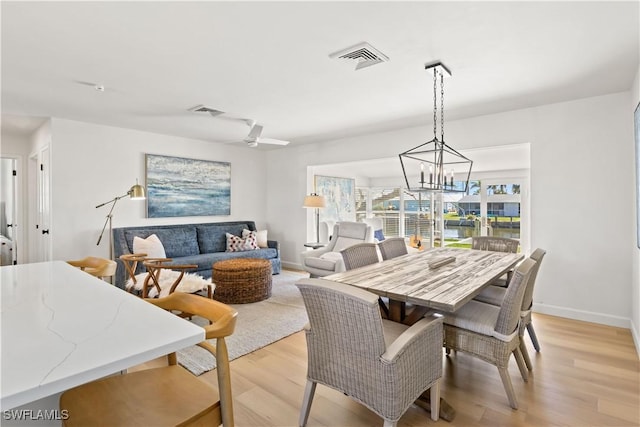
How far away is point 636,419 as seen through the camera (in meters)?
1.88

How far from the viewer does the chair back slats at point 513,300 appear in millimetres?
1855

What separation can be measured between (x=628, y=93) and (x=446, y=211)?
4265 mm

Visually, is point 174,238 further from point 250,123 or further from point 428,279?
point 428,279

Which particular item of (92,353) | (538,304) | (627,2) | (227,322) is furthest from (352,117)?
(92,353)

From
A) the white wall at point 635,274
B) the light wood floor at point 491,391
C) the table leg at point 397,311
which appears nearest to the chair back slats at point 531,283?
the light wood floor at point 491,391

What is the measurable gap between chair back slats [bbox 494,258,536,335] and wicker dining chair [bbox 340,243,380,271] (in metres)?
1.17

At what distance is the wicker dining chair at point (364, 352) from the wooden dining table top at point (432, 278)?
14cm

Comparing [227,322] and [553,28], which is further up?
[553,28]

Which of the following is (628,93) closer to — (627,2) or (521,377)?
(627,2)

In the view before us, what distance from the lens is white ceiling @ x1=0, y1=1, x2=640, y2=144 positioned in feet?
6.33

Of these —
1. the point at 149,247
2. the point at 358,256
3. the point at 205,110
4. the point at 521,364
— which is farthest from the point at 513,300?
the point at 149,247

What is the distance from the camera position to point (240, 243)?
5.54 metres

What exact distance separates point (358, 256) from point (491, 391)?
133 cm

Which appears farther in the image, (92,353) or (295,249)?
(295,249)
